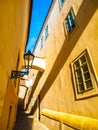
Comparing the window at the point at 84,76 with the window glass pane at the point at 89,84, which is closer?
the window at the point at 84,76

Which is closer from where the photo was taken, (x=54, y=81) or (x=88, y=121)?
(x=88, y=121)

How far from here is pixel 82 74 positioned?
565 cm

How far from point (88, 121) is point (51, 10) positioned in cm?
1076

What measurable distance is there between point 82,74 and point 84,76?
13 cm

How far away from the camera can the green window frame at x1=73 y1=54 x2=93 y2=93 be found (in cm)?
527

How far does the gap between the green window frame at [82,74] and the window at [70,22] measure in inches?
88.1

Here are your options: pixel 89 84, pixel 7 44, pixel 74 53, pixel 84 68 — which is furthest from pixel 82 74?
pixel 7 44

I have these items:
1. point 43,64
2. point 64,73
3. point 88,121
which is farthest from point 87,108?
point 43,64

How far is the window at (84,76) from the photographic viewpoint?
4977 mm

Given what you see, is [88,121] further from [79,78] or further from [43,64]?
[43,64]

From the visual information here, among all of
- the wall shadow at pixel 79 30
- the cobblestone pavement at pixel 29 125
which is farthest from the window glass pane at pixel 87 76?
the cobblestone pavement at pixel 29 125

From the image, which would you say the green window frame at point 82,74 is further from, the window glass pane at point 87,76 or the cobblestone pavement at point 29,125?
the cobblestone pavement at point 29,125

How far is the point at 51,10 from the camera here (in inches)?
493

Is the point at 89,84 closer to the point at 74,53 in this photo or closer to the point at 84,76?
the point at 84,76
